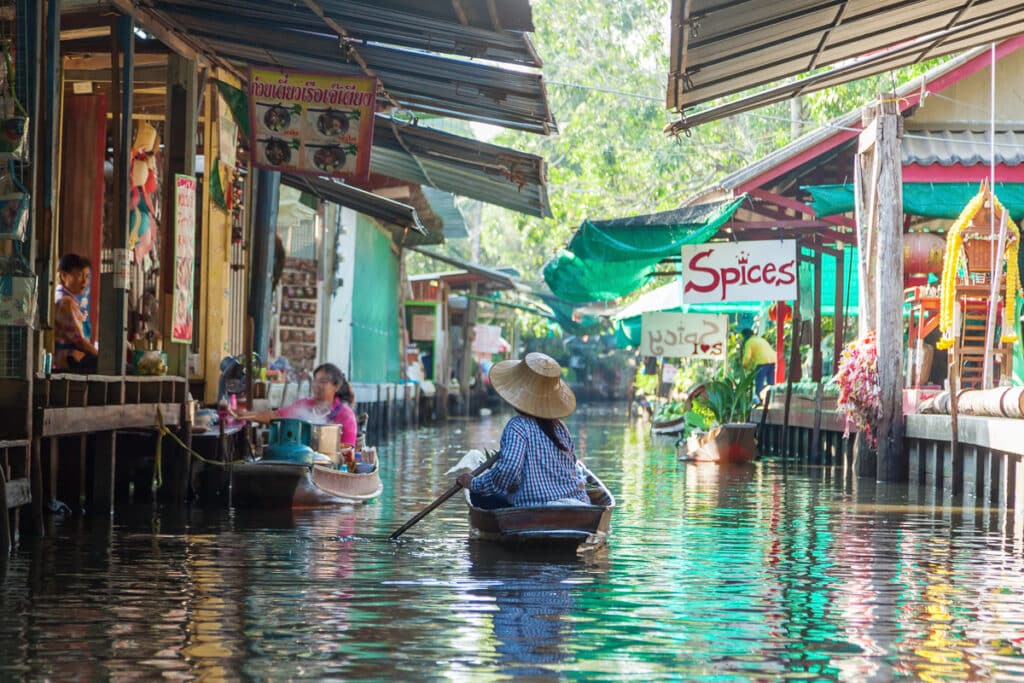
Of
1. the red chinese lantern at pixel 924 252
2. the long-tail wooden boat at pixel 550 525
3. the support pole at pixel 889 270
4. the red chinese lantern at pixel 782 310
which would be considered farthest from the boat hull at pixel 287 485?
the red chinese lantern at pixel 782 310

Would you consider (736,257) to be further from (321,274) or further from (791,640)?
(791,640)

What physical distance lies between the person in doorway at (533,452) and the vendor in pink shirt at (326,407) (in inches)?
146

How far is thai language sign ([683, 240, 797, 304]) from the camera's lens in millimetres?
20125

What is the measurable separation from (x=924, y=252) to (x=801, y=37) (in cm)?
555

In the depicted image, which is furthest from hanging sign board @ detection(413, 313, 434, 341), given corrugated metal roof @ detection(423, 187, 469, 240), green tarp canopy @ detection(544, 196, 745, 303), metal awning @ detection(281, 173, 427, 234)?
metal awning @ detection(281, 173, 427, 234)

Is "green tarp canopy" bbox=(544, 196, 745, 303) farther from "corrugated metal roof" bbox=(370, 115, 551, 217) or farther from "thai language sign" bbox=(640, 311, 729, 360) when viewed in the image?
"thai language sign" bbox=(640, 311, 729, 360)

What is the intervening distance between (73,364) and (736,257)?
33.6 ft

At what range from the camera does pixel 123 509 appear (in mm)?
12828

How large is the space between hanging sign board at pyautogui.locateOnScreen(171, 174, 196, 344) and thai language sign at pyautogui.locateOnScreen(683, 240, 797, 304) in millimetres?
7827

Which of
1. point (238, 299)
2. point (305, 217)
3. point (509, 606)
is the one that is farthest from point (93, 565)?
point (305, 217)

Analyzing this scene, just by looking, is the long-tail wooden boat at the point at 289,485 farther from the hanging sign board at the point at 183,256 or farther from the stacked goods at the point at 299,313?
the stacked goods at the point at 299,313

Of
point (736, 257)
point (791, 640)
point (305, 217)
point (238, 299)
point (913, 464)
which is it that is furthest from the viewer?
point (305, 217)

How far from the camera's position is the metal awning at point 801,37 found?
11906 millimetres

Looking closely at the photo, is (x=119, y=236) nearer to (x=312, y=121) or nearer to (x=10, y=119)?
(x=312, y=121)
